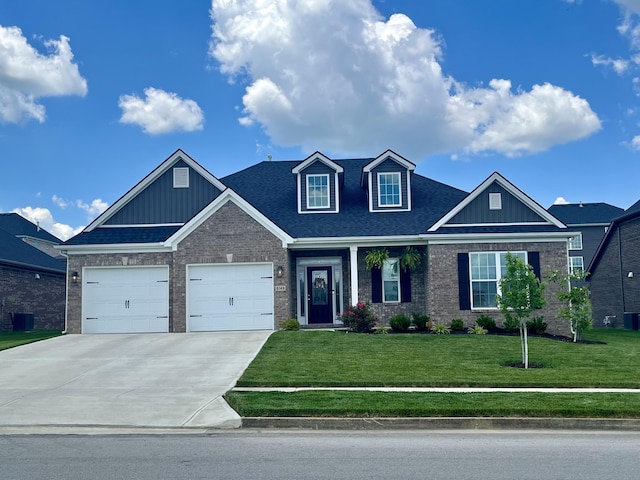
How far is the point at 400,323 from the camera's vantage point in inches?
813

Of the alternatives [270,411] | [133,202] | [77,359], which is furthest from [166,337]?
[270,411]

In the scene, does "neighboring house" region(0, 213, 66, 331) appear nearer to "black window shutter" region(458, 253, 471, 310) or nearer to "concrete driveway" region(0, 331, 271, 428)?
"concrete driveway" region(0, 331, 271, 428)

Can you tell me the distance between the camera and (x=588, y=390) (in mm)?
11938

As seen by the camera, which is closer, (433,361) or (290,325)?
(433,361)

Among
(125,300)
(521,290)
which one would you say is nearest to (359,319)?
(521,290)

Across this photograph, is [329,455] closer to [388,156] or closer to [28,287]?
[388,156]

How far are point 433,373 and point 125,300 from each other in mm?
12490

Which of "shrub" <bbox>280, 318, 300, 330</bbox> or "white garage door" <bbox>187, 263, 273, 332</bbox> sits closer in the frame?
"shrub" <bbox>280, 318, 300, 330</bbox>

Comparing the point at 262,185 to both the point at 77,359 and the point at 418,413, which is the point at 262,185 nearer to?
the point at 77,359

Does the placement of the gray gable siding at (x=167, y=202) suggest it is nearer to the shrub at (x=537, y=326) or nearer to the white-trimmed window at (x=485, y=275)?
the white-trimmed window at (x=485, y=275)

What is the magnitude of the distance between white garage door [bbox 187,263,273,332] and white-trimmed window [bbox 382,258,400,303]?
4088 millimetres

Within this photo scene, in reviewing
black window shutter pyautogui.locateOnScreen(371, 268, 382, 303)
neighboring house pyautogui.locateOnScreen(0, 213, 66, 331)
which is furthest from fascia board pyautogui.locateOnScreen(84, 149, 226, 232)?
black window shutter pyautogui.locateOnScreen(371, 268, 382, 303)

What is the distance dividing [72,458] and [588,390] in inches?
353

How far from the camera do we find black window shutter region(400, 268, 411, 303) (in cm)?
2266
